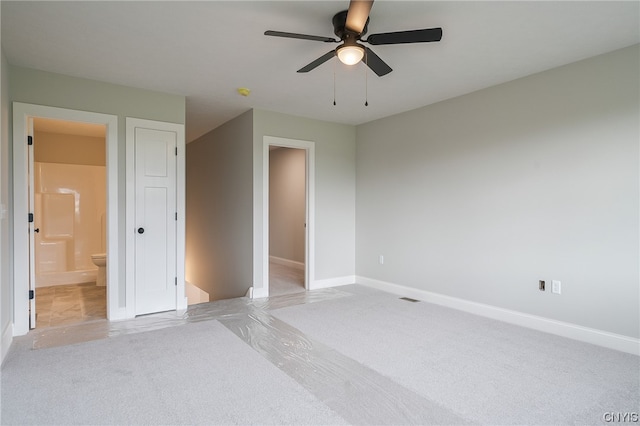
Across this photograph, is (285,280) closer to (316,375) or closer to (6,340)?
(316,375)

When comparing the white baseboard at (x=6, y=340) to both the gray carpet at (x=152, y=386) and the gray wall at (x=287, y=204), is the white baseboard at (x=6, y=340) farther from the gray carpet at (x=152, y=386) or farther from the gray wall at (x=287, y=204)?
the gray wall at (x=287, y=204)

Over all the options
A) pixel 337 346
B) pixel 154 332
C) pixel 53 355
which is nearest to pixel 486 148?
pixel 337 346

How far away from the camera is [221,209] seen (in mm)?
5887

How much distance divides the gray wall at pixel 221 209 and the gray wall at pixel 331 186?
0.69 meters

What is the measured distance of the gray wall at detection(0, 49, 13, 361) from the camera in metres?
2.91

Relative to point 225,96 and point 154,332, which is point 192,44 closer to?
point 225,96

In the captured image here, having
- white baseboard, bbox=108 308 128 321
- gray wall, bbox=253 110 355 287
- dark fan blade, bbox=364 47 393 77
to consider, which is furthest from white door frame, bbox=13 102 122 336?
dark fan blade, bbox=364 47 393 77

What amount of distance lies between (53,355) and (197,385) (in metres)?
1.39

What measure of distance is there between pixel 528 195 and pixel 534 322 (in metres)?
1.26

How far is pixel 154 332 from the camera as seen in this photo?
3.42 m

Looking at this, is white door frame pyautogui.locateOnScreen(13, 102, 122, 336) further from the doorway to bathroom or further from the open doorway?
the open doorway

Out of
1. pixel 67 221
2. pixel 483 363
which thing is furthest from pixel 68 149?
pixel 483 363

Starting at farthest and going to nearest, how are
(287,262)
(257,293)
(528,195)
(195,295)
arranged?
1. (287,262)
2. (195,295)
3. (257,293)
4. (528,195)
